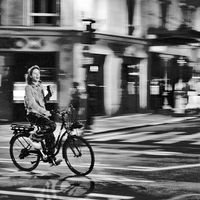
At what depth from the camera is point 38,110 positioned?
9047 millimetres

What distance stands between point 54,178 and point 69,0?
50.6ft

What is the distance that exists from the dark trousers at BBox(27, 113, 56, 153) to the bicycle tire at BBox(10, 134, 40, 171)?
302 millimetres

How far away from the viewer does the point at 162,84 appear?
98.8ft

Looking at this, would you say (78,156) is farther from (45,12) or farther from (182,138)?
(45,12)

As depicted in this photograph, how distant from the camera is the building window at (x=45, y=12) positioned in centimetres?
2322

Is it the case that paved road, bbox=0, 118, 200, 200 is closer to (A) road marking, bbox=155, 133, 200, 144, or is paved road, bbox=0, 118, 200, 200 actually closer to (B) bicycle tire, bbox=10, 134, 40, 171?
(B) bicycle tire, bbox=10, 134, 40, 171

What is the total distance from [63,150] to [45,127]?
48 centimetres

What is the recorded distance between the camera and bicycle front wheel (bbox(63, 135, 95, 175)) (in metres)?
8.92

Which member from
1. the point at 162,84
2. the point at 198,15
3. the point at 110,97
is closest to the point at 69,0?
the point at 110,97

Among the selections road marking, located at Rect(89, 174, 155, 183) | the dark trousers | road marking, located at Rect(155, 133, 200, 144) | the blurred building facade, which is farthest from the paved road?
the blurred building facade

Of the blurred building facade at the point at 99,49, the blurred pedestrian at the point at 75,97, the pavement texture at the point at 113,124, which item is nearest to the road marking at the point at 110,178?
the pavement texture at the point at 113,124

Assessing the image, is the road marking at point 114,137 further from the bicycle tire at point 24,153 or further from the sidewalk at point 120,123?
the bicycle tire at point 24,153

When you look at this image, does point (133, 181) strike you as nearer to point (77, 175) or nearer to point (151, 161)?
point (77, 175)

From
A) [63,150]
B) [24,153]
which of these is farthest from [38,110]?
[24,153]
